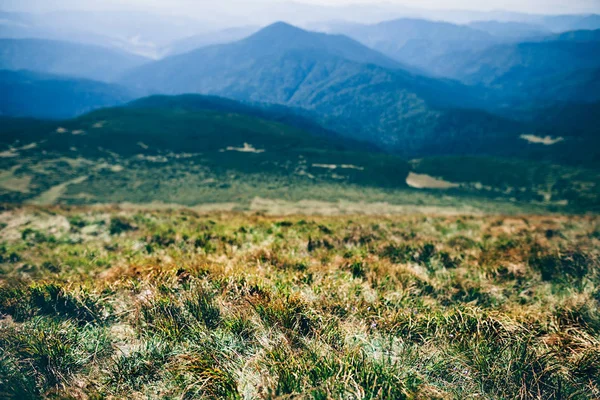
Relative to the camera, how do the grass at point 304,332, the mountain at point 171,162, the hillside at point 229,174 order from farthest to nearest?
1. the mountain at point 171,162
2. the hillside at point 229,174
3. the grass at point 304,332

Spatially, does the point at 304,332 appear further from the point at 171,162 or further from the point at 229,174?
the point at 171,162

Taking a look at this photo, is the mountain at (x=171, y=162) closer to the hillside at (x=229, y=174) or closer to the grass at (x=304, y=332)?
the hillside at (x=229, y=174)

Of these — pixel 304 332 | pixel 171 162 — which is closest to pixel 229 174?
pixel 171 162

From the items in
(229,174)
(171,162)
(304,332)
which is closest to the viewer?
(304,332)

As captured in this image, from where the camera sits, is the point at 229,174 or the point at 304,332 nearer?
the point at 304,332

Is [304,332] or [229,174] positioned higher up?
[304,332]

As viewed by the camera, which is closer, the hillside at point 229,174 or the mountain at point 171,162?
the hillside at point 229,174

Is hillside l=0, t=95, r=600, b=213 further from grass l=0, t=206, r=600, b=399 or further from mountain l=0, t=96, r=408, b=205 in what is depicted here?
grass l=0, t=206, r=600, b=399

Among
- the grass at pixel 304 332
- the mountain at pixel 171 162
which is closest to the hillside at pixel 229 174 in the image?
the mountain at pixel 171 162

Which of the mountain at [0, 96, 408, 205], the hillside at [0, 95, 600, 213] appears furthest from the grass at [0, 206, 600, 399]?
the mountain at [0, 96, 408, 205]

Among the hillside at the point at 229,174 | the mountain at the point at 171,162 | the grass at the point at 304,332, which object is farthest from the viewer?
the mountain at the point at 171,162

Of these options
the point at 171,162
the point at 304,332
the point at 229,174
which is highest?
the point at 304,332

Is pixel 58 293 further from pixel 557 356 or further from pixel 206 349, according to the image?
pixel 557 356

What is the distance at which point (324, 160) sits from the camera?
8281cm
